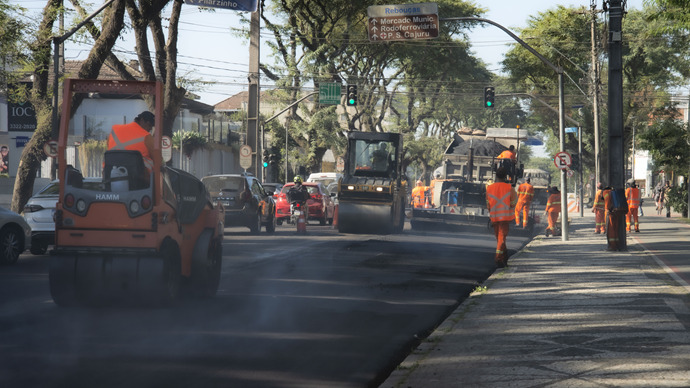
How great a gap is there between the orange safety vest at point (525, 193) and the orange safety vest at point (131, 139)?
18356 mm

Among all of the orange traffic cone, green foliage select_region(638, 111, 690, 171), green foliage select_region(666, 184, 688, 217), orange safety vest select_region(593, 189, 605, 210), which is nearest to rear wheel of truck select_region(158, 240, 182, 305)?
the orange traffic cone

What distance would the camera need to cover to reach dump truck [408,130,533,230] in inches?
1114

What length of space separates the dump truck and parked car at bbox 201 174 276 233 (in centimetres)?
557

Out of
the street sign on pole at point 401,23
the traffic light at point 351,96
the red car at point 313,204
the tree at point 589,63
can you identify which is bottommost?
the red car at point 313,204

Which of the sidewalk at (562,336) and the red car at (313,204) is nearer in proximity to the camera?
the sidewalk at (562,336)

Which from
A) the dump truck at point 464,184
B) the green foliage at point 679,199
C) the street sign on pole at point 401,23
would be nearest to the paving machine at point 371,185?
the dump truck at point 464,184

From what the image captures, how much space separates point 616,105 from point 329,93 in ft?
80.4

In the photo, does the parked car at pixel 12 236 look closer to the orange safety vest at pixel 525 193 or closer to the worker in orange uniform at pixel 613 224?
the worker in orange uniform at pixel 613 224

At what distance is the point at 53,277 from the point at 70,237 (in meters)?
0.52

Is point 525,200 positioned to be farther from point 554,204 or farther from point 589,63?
point 589,63

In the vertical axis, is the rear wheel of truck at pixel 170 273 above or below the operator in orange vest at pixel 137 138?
below

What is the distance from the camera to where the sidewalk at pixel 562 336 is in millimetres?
6609

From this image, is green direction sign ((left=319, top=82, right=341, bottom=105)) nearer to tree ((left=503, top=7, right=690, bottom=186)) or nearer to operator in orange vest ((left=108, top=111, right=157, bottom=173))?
tree ((left=503, top=7, right=690, bottom=186))

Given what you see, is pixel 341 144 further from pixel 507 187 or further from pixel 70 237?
pixel 70 237
